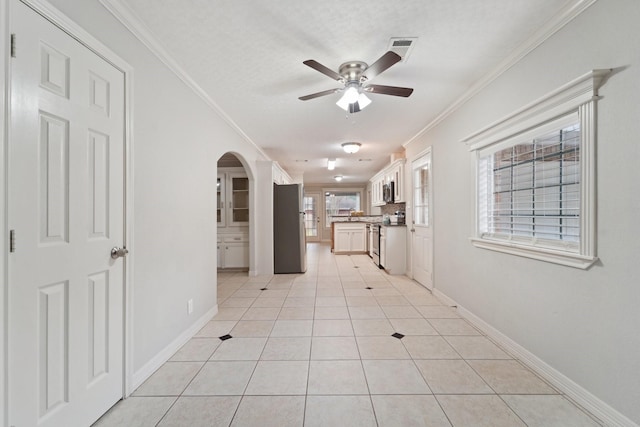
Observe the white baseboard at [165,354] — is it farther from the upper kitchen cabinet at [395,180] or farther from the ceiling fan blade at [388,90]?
the upper kitchen cabinet at [395,180]

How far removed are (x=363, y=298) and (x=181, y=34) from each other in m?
3.50

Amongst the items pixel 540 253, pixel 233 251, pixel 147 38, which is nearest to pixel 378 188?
pixel 233 251

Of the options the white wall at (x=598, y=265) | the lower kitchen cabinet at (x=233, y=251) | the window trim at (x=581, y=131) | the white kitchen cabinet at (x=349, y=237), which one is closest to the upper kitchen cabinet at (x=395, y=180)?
the white kitchen cabinet at (x=349, y=237)

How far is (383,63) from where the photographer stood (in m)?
2.03

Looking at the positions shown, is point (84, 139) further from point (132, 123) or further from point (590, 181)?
point (590, 181)

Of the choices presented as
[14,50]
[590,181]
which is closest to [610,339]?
[590,181]

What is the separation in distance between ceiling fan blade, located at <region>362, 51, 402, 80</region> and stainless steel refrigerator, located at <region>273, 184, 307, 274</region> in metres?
3.31

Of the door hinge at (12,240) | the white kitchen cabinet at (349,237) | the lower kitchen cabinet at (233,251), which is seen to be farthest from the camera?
the white kitchen cabinet at (349,237)

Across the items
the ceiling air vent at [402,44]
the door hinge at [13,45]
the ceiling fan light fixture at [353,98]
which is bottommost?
the door hinge at [13,45]

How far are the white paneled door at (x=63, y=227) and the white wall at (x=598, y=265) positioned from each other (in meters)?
2.85

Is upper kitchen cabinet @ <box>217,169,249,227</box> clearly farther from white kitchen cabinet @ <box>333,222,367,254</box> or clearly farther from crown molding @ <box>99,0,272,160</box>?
white kitchen cabinet @ <box>333,222,367,254</box>

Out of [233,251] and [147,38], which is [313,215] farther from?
[147,38]

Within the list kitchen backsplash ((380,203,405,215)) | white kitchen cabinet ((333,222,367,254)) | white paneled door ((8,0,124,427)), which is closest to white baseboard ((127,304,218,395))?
white paneled door ((8,0,124,427))

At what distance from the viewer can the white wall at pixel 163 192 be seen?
1831 mm
